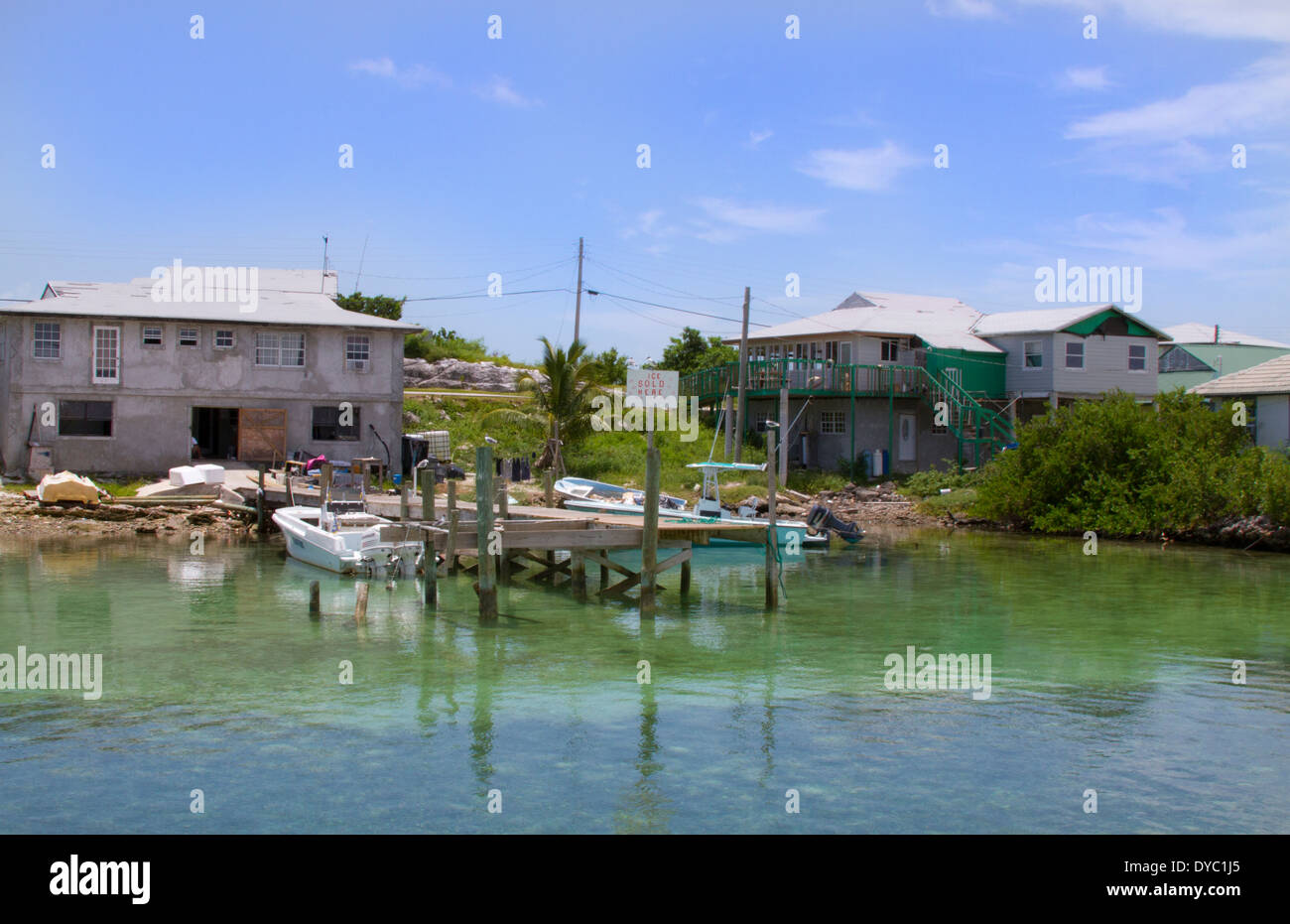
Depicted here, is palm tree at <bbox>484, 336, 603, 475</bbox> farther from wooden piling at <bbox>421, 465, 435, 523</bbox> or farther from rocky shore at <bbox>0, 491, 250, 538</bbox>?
wooden piling at <bbox>421, 465, 435, 523</bbox>

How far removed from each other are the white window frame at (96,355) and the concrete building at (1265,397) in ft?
117

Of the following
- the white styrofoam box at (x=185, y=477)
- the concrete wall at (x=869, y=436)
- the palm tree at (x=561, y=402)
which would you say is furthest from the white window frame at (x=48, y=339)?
the concrete wall at (x=869, y=436)

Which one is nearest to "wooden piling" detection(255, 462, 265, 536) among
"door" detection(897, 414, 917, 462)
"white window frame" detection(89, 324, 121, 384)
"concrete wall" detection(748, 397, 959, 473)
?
"white window frame" detection(89, 324, 121, 384)

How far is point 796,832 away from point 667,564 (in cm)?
1104

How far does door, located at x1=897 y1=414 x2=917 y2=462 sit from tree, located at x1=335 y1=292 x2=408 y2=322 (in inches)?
1114

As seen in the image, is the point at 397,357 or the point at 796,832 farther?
the point at 397,357

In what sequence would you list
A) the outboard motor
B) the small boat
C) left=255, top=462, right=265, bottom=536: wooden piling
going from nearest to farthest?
the small boat → left=255, top=462, right=265, bottom=536: wooden piling → the outboard motor

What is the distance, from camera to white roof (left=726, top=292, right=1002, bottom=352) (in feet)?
151

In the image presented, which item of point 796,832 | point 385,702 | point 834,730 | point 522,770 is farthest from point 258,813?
point 834,730

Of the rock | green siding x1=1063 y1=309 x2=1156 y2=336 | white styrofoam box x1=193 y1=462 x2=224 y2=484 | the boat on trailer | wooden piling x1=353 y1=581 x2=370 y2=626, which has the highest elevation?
green siding x1=1063 y1=309 x2=1156 y2=336

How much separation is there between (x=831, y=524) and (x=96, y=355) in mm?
23747

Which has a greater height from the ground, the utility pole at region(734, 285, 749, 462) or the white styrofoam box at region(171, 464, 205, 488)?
the utility pole at region(734, 285, 749, 462)
